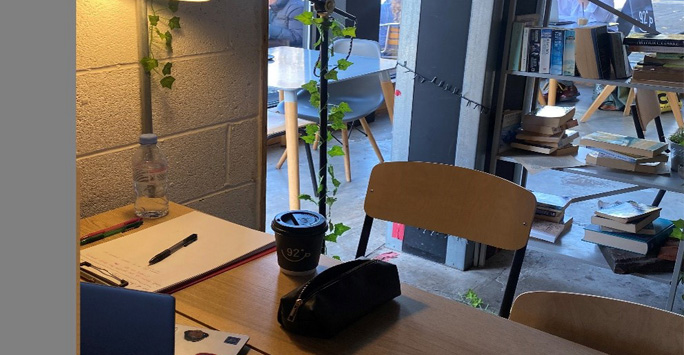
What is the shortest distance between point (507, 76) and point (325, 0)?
154 cm

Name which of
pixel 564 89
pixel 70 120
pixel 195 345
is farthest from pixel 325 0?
pixel 564 89

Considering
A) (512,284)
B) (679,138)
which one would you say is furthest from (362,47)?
(512,284)

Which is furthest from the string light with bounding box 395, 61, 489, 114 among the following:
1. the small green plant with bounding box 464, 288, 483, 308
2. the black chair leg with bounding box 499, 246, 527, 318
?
the black chair leg with bounding box 499, 246, 527, 318

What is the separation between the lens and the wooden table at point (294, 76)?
3037 millimetres

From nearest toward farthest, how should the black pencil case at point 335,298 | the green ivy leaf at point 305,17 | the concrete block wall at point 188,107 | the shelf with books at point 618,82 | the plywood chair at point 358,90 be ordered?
the black pencil case at point 335,298 < the concrete block wall at point 188,107 < the green ivy leaf at point 305,17 < the shelf with books at point 618,82 < the plywood chair at point 358,90

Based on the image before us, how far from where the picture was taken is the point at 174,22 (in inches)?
59.2

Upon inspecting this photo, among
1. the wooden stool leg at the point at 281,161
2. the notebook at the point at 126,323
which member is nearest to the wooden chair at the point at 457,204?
the notebook at the point at 126,323

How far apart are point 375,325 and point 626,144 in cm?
208

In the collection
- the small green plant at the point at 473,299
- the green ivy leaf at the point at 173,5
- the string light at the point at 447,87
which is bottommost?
the small green plant at the point at 473,299

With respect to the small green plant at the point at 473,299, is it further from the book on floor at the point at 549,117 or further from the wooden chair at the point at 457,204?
the wooden chair at the point at 457,204

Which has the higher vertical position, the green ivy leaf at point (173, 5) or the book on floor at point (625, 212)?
the green ivy leaf at point (173, 5)

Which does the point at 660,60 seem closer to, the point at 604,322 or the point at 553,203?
the point at 553,203

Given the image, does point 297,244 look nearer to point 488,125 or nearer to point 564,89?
point 488,125

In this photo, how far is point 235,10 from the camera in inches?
64.4
